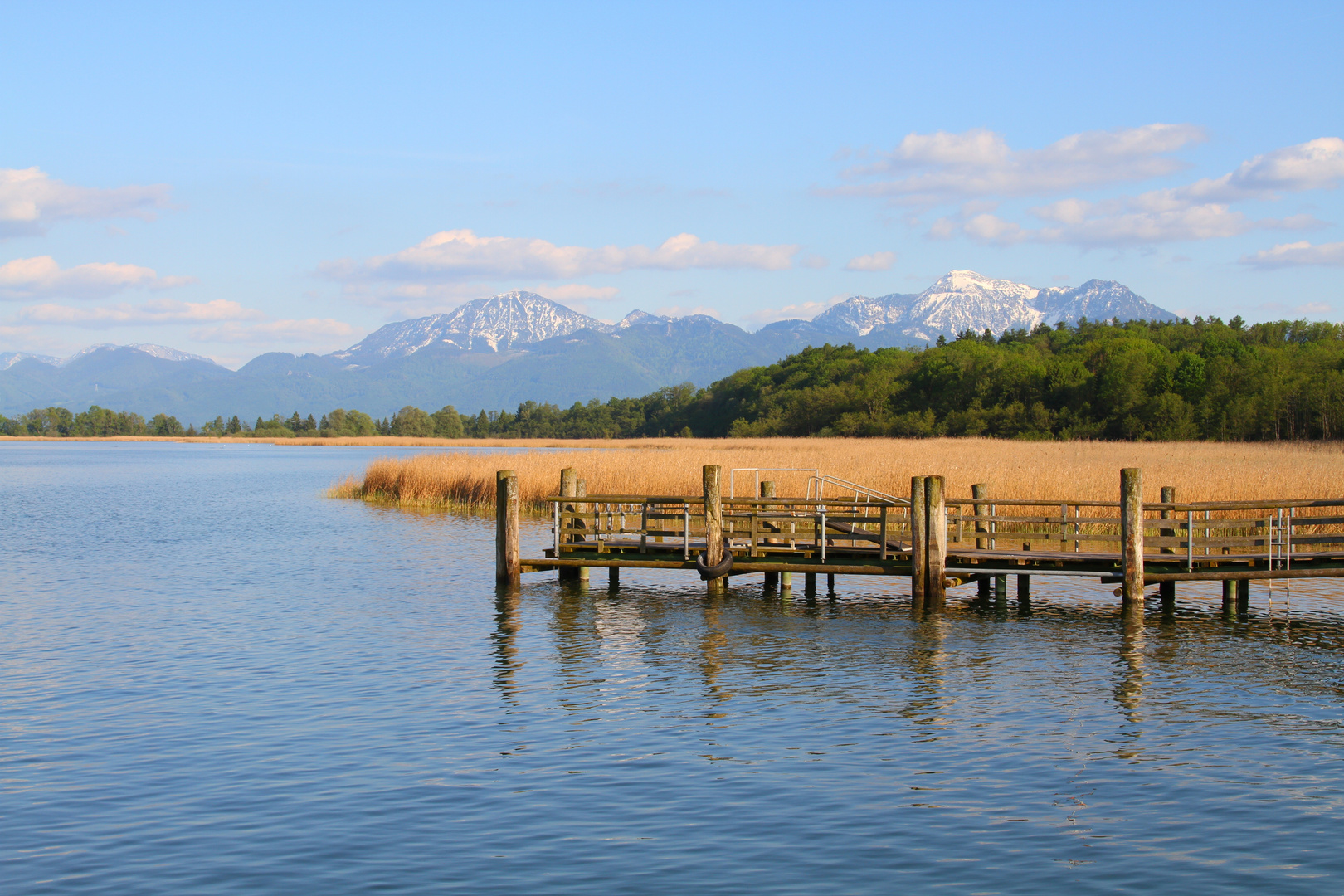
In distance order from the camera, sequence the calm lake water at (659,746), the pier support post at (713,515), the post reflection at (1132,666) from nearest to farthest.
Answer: the calm lake water at (659,746)
the post reflection at (1132,666)
the pier support post at (713,515)

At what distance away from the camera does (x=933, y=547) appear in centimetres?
2228

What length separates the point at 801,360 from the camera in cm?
16750

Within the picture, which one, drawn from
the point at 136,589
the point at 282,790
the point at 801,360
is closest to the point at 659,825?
the point at 282,790

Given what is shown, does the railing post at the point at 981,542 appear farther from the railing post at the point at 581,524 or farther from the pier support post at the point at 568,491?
the pier support post at the point at 568,491

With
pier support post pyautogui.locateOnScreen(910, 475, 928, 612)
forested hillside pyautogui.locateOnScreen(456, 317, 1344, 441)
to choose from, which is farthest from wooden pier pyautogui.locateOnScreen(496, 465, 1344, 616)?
forested hillside pyautogui.locateOnScreen(456, 317, 1344, 441)

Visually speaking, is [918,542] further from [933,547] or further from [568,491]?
[568,491]

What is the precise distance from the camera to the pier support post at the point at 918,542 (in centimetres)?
2214

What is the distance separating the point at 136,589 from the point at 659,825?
1867cm

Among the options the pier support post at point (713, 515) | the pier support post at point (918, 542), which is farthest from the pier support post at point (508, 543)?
the pier support post at point (918, 542)

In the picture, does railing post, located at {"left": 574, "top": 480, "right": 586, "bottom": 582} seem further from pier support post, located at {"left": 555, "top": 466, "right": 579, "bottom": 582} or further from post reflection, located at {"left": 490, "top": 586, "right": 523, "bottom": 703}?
post reflection, located at {"left": 490, "top": 586, "right": 523, "bottom": 703}

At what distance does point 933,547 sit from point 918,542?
286mm

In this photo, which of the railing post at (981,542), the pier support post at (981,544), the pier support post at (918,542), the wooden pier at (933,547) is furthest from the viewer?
the railing post at (981,542)

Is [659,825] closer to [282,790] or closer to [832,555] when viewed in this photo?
[282,790]

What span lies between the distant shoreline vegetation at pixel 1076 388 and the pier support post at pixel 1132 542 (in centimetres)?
6953
